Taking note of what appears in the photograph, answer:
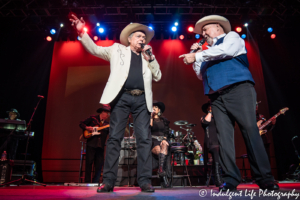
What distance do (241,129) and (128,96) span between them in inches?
48.8

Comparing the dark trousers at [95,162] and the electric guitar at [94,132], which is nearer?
the dark trousers at [95,162]

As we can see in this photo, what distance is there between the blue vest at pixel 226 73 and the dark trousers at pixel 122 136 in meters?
0.79

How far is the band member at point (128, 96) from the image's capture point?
91.4 inches

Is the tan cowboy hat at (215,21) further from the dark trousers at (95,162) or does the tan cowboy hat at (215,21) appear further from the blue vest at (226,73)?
the dark trousers at (95,162)

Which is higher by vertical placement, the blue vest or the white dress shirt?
the white dress shirt

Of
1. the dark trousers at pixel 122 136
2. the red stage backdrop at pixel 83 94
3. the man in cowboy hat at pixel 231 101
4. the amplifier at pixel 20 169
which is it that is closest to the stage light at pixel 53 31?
the red stage backdrop at pixel 83 94

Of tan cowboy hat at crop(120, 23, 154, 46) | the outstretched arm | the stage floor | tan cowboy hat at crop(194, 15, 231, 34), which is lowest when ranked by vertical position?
the stage floor

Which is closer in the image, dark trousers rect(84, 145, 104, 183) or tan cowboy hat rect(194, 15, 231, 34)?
tan cowboy hat rect(194, 15, 231, 34)

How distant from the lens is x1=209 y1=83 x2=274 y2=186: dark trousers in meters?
1.87

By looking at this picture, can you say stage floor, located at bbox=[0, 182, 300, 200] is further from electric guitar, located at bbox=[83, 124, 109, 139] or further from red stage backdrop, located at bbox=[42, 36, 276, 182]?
red stage backdrop, located at bbox=[42, 36, 276, 182]

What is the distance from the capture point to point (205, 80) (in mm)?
2316

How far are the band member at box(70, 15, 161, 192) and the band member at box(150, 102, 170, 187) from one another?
80.9 inches

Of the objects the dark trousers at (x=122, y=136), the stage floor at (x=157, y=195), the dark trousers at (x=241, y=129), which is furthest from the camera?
the dark trousers at (x=122, y=136)

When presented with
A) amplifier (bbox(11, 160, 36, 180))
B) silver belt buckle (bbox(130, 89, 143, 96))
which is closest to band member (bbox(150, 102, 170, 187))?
silver belt buckle (bbox(130, 89, 143, 96))
